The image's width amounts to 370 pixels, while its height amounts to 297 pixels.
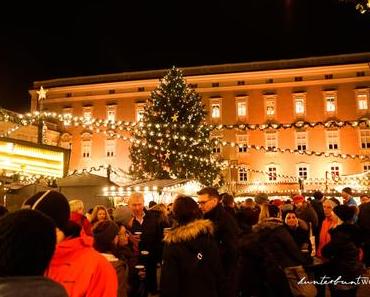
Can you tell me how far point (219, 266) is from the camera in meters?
4.12

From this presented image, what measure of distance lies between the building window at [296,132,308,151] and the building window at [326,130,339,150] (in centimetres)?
227

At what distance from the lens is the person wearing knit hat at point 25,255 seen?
1621 mm

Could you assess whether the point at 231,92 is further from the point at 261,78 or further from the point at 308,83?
the point at 308,83

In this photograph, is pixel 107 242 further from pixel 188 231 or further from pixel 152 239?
pixel 152 239

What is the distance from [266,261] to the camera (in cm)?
503

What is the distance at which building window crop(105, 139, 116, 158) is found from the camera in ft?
163

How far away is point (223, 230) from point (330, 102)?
141ft

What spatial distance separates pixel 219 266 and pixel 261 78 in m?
44.4

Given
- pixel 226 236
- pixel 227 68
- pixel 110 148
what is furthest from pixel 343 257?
pixel 110 148

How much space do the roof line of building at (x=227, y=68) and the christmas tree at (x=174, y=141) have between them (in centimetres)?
1479

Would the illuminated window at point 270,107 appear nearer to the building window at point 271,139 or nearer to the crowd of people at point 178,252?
the building window at point 271,139

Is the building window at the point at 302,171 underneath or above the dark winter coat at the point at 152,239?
above

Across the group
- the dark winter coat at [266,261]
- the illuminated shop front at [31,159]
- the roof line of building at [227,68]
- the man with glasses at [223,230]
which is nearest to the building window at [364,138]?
the roof line of building at [227,68]

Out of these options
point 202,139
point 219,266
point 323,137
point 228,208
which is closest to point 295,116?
point 323,137
